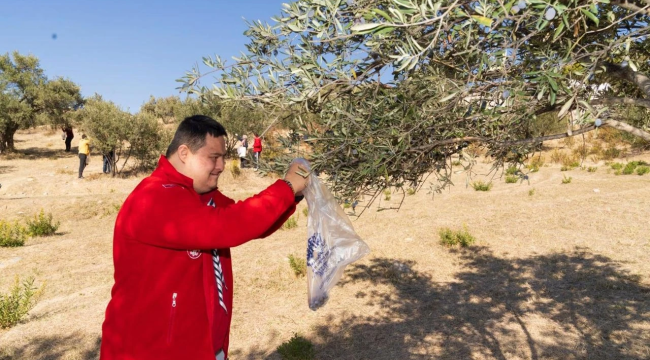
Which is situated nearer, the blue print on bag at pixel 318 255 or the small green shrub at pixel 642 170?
the blue print on bag at pixel 318 255

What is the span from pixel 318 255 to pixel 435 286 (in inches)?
204

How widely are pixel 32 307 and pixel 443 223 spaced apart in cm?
854

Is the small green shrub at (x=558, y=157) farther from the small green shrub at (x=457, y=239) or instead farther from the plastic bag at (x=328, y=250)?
the plastic bag at (x=328, y=250)

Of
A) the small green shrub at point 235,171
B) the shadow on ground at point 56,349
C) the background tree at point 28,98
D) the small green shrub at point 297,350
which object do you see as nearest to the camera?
the small green shrub at point 297,350

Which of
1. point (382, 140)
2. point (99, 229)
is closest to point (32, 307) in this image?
point (99, 229)

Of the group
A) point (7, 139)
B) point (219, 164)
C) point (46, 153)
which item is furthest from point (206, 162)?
point (46, 153)

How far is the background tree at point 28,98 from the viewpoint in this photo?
24.6 meters

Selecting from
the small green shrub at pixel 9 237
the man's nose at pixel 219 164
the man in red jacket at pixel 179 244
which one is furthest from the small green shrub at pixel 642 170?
the small green shrub at pixel 9 237

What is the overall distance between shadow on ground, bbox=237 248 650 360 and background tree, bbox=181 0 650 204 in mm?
3386

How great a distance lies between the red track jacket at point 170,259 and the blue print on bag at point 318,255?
467 millimetres

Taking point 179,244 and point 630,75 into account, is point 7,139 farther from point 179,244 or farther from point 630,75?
point 630,75

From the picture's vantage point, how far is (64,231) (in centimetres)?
1227

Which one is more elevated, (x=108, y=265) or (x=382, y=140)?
(x=382, y=140)

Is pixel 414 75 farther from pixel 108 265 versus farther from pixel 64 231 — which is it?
pixel 64 231
